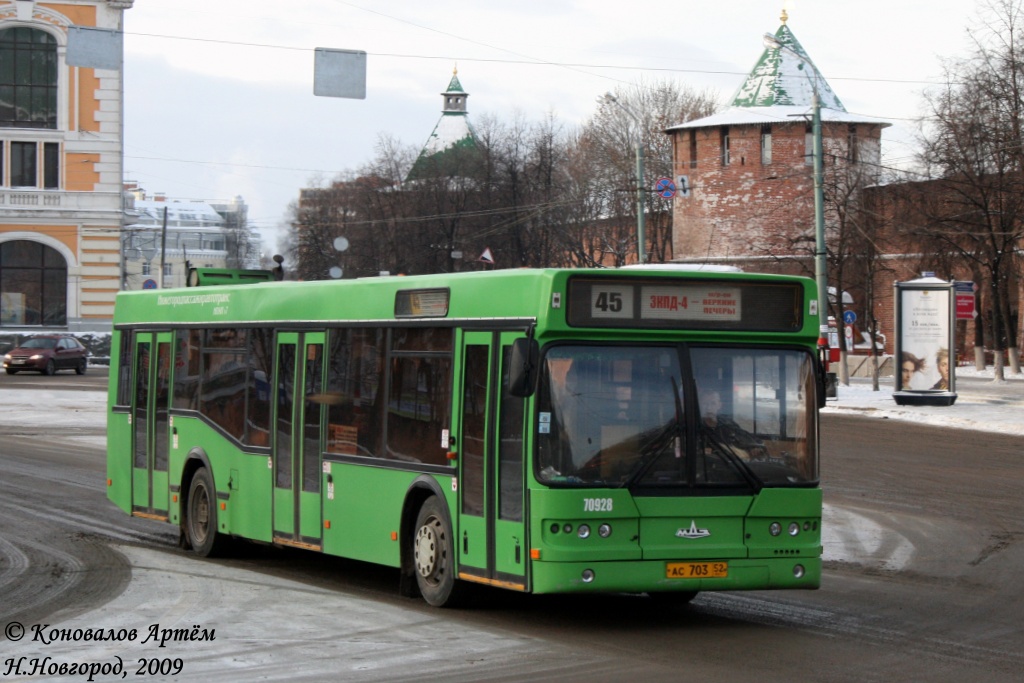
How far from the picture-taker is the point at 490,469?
10039mm

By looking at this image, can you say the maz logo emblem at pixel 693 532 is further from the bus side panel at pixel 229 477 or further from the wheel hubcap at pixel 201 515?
the wheel hubcap at pixel 201 515

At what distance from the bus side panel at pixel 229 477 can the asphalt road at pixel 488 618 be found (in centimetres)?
38

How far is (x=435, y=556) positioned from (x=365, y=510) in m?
1.09

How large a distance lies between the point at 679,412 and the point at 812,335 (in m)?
1.19

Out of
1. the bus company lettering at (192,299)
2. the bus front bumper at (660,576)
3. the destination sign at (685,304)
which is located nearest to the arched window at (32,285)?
the bus company lettering at (192,299)

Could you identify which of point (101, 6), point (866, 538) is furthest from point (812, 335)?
point (101, 6)

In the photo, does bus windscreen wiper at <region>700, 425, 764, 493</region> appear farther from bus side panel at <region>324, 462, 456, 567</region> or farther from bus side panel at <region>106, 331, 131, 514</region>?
bus side panel at <region>106, 331, 131, 514</region>

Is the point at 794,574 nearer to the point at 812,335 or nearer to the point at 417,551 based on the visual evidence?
the point at 812,335

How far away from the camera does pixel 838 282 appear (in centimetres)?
4972

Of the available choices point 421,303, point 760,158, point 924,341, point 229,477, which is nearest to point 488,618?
point 421,303

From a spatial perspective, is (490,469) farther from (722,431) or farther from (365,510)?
(365,510)

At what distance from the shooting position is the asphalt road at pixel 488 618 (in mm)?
8445

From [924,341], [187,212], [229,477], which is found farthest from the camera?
[187,212]

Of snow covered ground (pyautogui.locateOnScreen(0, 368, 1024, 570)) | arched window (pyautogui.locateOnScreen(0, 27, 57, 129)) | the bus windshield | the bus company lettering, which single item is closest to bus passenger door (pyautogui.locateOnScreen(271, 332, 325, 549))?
the bus company lettering
